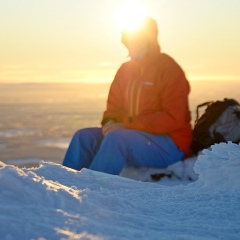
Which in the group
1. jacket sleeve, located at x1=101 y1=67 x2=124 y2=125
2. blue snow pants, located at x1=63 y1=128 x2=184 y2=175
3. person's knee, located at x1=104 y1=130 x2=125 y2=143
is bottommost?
blue snow pants, located at x1=63 y1=128 x2=184 y2=175

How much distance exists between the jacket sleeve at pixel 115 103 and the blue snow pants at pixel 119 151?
0.19m

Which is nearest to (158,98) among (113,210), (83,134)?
(83,134)

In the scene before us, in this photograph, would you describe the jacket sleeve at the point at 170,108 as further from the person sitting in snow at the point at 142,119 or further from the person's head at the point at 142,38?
the person's head at the point at 142,38

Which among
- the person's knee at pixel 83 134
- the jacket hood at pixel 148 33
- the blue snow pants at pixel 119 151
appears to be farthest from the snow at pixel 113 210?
the jacket hood at pixel 148 33

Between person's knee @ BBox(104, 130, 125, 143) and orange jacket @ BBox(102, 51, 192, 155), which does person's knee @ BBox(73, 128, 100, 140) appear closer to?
orange jacket @ BBox(102, 51, 192, 155)

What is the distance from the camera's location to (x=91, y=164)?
4875 millimetres

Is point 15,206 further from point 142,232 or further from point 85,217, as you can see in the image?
point 142,232

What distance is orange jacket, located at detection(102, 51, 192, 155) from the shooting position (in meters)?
4.89

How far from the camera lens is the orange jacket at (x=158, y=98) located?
16.1ft

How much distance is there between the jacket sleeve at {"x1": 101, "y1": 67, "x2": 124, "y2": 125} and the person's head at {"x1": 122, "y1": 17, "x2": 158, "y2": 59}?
304 mm

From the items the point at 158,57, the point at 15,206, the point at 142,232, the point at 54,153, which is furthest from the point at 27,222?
the point at 54,153

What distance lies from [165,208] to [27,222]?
24.4 inches

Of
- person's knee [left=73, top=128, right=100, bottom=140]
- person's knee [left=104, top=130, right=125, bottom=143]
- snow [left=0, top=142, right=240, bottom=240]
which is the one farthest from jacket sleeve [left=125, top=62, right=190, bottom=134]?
snow [left=0, top=142, right=240, bottom=240]

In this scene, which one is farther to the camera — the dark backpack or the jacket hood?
the jacket hood
